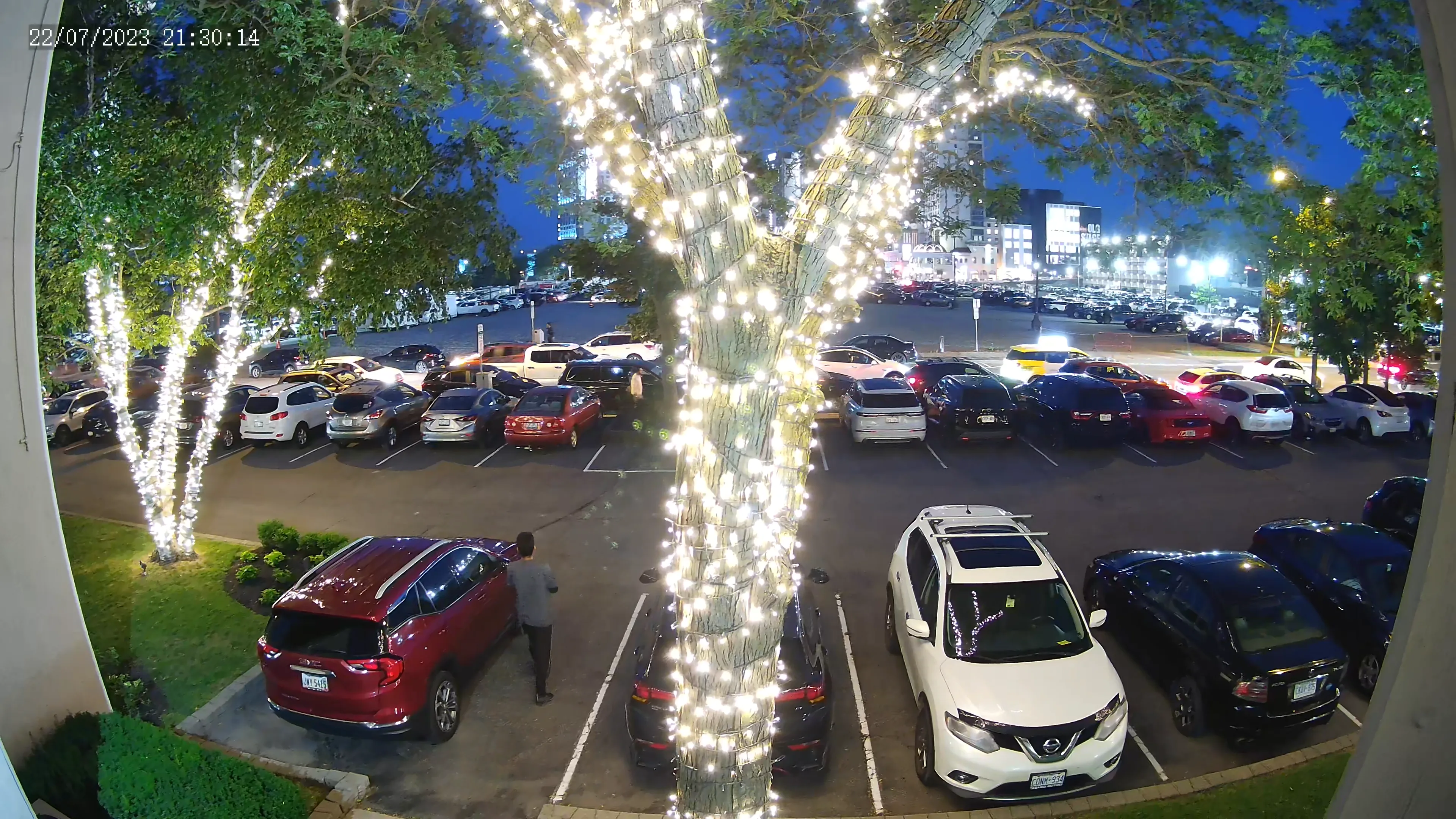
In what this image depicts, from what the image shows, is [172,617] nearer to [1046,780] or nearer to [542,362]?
[1046,780]

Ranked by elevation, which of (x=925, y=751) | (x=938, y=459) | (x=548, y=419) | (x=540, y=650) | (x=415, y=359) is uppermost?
(x=415, y=359)

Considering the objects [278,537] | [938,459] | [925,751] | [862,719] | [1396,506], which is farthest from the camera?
[938,459]

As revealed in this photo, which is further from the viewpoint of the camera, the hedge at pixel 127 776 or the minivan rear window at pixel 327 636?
the minivan rear window at pixel 327 636

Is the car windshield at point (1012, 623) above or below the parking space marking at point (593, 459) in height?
above

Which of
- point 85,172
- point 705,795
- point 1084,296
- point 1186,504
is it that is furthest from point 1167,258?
point 1084,296

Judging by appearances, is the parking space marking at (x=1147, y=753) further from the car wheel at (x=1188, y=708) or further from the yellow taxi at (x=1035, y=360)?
the yellow taxi at (x=1035, y=360)

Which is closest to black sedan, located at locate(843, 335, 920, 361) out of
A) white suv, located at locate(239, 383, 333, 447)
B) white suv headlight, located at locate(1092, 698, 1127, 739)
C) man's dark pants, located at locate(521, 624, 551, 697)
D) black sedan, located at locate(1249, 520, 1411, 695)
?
white suv, located at locate(239, 383, 333, 447)

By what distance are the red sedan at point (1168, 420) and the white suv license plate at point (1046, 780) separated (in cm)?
1287

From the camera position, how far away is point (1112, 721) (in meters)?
6.25

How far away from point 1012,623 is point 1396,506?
7723mm

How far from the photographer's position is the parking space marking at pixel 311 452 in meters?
17.4

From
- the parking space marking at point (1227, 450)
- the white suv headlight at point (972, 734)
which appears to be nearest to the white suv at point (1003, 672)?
the white suv headlight at point (972, 734)

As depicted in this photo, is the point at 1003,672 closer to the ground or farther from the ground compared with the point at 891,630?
farther from the ground

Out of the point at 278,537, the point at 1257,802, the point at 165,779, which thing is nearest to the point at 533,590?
the point at 165,779
